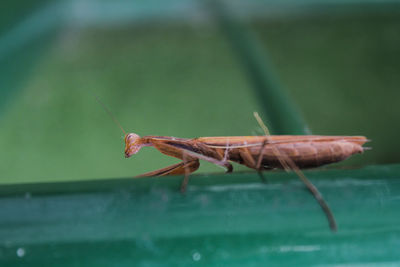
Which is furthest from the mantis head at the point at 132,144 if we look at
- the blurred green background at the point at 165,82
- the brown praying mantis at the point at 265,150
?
the blurred green background at the point at 165,82

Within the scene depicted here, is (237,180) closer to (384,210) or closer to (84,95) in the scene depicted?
(384,210)

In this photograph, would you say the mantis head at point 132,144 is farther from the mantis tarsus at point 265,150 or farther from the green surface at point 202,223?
the green surface at point 202,223

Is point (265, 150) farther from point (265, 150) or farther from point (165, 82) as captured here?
point (165, 82)

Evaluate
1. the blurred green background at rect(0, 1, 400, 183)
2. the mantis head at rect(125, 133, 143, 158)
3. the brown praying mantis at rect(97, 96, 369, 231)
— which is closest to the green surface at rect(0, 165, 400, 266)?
the brown praying mantis at rect(97, 96, 369, 231)

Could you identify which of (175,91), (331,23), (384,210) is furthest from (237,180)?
(331,23)

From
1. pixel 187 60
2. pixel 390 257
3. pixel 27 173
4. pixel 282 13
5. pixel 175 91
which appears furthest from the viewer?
pixel 282 13

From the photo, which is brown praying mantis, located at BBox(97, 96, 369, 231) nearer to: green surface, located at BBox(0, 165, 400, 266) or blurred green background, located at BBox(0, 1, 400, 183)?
green surface, located at BBox(0, 165, 400, 266)
